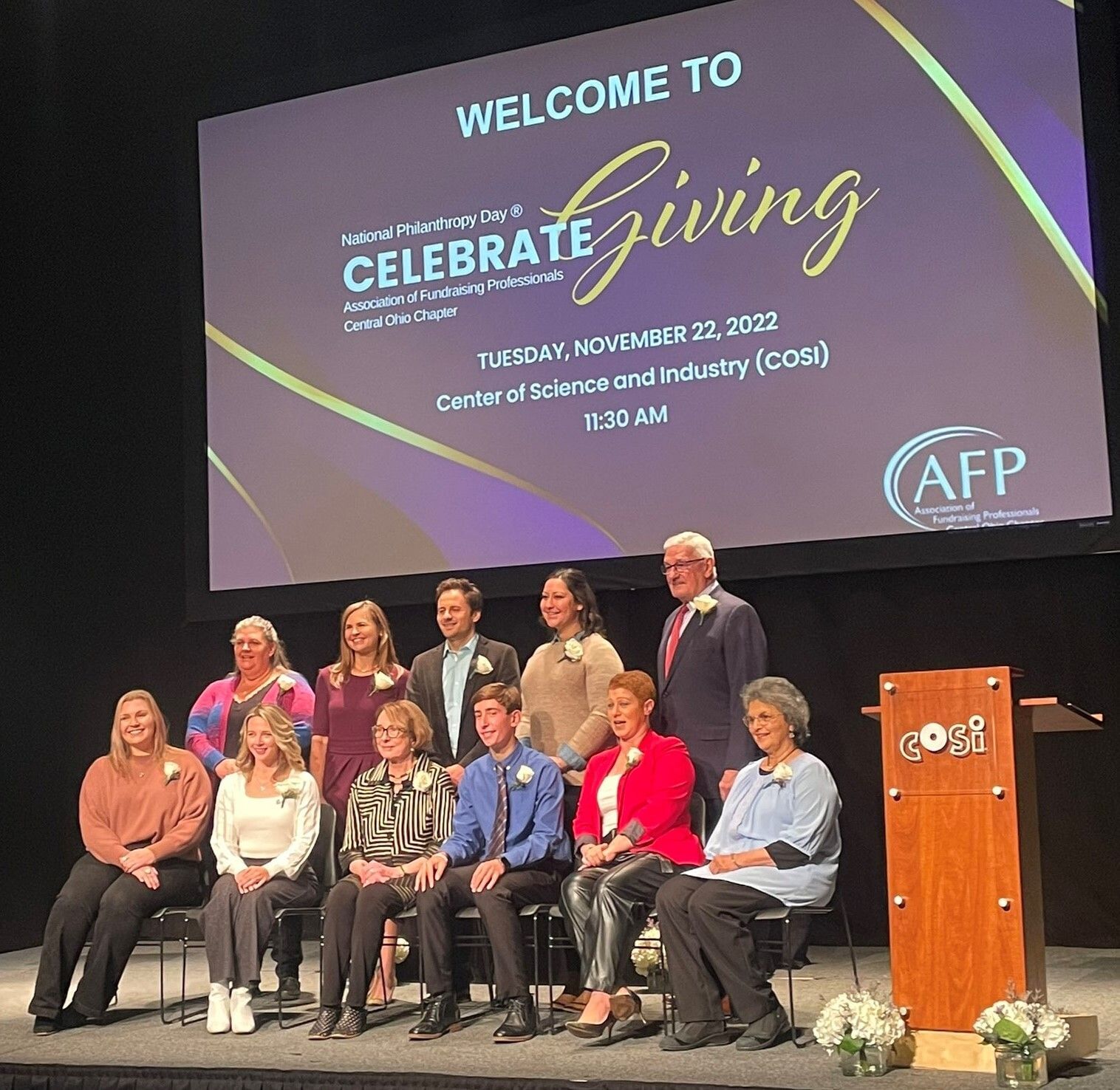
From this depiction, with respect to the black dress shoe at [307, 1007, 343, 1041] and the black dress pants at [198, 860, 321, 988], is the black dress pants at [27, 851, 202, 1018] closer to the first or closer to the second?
the black dress pants at [198, 860, 321, 988]

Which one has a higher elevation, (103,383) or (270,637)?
(103,383)

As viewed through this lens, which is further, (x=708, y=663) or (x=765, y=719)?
(x=708, y=663)

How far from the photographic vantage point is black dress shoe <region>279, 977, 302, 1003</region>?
511 cm

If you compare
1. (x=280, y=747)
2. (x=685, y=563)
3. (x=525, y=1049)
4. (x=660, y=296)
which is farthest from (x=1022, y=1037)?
(x=660, y=296)

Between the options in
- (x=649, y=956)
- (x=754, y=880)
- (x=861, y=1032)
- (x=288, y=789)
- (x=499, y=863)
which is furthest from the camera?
(x=288, y=789)

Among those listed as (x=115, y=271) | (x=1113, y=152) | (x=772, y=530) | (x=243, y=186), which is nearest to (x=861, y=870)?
(x=772, y=530)

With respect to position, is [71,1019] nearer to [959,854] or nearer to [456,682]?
[456,682]

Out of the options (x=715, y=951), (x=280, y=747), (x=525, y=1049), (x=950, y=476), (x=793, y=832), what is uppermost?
(x=950, y=476)

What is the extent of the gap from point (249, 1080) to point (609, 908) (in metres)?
1.02

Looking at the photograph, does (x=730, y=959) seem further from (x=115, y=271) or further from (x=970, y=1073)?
(x=115, y=271)

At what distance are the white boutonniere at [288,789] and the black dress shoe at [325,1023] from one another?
678 millimetres

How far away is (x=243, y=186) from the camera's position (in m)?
6.70

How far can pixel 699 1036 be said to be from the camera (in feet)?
13.4

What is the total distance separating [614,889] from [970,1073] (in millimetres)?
1042
